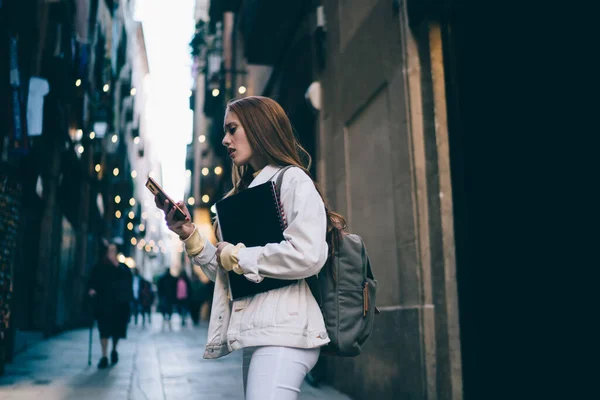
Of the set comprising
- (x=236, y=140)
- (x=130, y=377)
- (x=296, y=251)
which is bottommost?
(x=130, y=377)

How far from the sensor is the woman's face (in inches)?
96.6

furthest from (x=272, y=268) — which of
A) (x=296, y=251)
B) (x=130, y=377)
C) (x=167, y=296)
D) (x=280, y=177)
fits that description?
(x=167, y=296)

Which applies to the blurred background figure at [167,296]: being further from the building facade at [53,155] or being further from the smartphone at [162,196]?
the smartphone at [162,196]

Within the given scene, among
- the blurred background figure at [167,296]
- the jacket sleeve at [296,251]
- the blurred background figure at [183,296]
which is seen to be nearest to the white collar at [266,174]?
the jacket sleeve at [296,251]

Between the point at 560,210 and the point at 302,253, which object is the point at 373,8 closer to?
the point at 560,210

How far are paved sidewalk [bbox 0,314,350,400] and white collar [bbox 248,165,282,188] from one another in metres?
5.30

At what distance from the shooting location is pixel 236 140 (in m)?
2.46

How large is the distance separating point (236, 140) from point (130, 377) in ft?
24.1

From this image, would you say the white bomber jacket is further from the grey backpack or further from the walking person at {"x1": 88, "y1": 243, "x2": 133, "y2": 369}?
the walking person at {"x1": 88, "y1": 243, "x2": 133, "y2": 369}

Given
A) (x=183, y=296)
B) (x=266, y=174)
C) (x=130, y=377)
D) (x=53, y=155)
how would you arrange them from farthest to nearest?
(x=183, y=296), (x=53, y=155), (x=130, y=377), (x=266, y=174)

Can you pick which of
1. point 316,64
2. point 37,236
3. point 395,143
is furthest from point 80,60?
point 395,143

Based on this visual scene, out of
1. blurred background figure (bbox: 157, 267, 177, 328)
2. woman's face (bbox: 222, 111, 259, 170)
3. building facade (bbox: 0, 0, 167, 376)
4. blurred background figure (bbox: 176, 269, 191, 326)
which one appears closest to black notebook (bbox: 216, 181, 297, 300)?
woman's face (bbox: 222, 111, 259, 170)

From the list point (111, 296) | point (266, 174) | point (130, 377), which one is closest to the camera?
point (266, 174)

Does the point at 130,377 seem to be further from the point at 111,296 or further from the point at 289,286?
the point at 289,286
